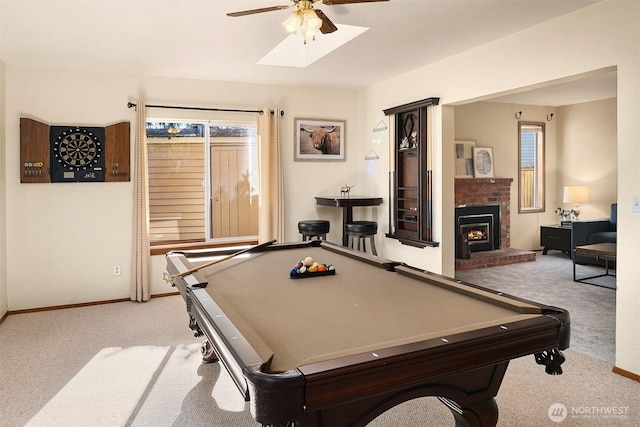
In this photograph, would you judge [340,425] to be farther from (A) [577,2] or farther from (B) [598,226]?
(B) [598,226]

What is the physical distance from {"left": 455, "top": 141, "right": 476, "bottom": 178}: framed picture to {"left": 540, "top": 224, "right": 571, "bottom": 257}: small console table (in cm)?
166

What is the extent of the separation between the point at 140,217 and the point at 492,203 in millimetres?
5229

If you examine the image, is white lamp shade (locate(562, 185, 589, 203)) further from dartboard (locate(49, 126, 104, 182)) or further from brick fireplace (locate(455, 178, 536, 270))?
dartboard (locate(49, 126, 104, 182))

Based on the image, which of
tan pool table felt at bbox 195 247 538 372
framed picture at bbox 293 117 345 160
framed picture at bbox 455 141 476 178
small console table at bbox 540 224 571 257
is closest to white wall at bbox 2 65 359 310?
framed picture at bbox 293 117 345 160

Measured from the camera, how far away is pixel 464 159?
23.1ft

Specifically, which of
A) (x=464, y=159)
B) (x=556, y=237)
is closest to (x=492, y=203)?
(x=464, y=159)

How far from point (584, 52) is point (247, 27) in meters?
2.51

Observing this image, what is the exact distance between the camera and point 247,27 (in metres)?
3.55

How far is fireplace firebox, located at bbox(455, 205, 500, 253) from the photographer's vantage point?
22.4 ft

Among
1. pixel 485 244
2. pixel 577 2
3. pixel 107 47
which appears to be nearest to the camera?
pixel 577 2

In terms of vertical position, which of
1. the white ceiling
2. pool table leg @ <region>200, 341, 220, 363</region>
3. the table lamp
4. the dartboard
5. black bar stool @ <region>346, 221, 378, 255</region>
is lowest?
pool table leg @ <region>200, 341, 220, 363</region>

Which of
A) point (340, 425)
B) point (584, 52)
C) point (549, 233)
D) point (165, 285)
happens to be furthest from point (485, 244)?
point (340, 425)

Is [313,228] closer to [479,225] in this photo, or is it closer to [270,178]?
[270,178]

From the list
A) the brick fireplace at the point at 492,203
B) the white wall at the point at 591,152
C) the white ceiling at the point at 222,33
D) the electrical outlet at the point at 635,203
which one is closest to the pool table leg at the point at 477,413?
the electrical outlet at the point at 635,203
